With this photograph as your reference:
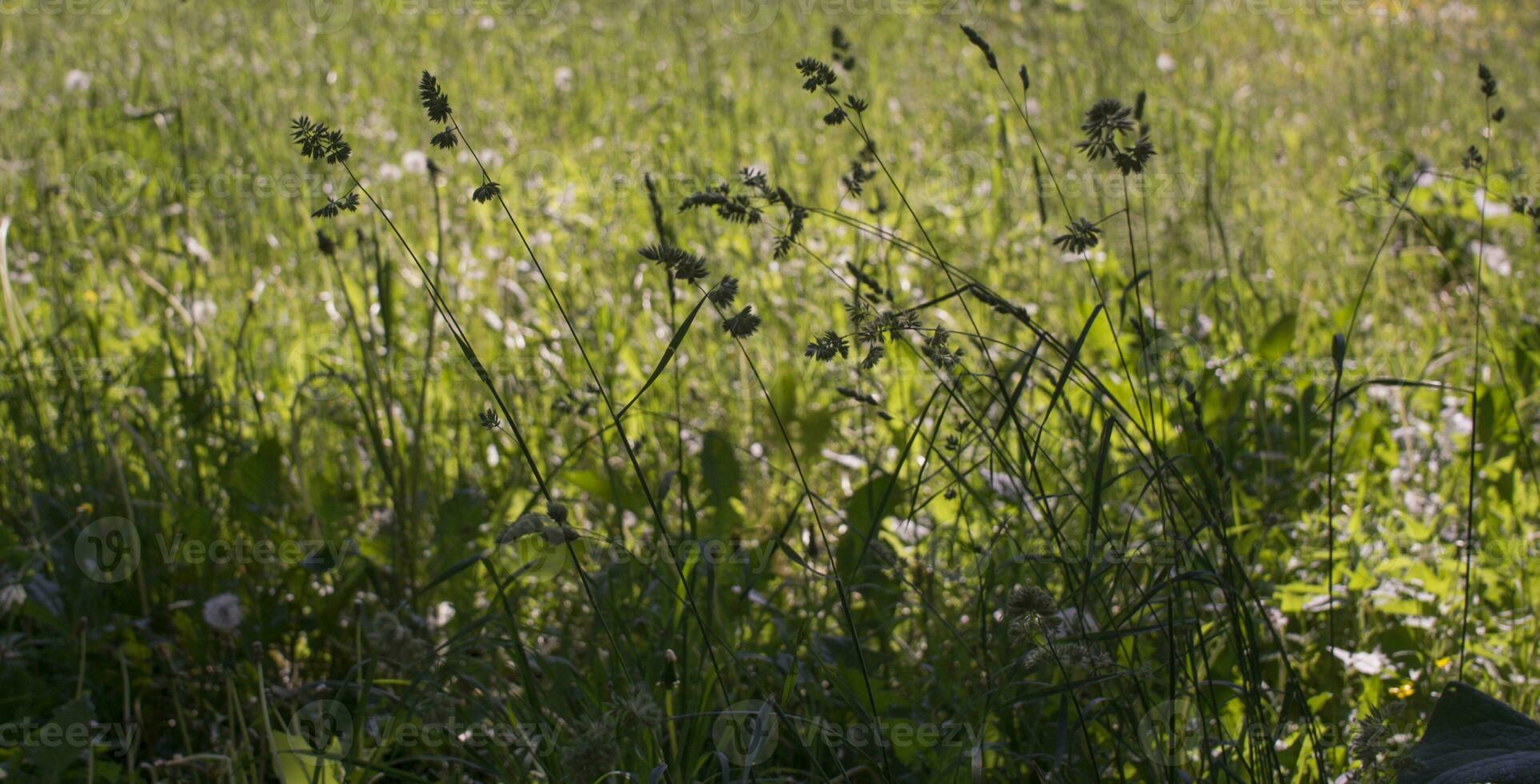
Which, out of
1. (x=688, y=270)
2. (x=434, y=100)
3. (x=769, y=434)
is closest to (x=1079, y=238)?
(x=688, y=270)

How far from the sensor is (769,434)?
2496mm

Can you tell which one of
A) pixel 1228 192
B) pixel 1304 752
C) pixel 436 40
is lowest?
pixel 1304 752

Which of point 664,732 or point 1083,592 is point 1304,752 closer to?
point 1083,592

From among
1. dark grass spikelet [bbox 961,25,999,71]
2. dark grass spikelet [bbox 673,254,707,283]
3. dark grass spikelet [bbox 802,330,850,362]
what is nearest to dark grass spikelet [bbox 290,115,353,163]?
dark grass spikelet [bbox 673,254,707,283]

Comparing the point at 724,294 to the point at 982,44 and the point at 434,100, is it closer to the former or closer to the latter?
the point at 434,100

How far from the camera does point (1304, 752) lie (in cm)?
138

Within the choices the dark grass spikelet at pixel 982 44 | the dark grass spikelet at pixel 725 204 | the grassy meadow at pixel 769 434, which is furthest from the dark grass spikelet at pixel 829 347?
the dark grass spikelet at pixel 982 44

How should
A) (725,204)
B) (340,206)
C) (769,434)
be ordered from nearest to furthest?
(340,206) < (725,204) < (769,434)

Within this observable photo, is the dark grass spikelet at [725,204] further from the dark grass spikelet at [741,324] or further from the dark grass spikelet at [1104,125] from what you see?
the dark grass spikelet at [1104,125]

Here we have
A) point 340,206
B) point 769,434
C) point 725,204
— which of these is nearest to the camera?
point 340,206

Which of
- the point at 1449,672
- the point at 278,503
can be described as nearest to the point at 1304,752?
the point at 1449,672

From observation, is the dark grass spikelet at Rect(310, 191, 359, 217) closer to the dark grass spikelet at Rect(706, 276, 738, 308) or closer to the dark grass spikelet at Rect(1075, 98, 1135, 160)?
the dark grass spikelet at Rect(706, 276, 738, 308)

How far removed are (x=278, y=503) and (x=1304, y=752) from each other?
5.33ft

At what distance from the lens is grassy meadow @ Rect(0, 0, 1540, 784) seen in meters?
1.33
